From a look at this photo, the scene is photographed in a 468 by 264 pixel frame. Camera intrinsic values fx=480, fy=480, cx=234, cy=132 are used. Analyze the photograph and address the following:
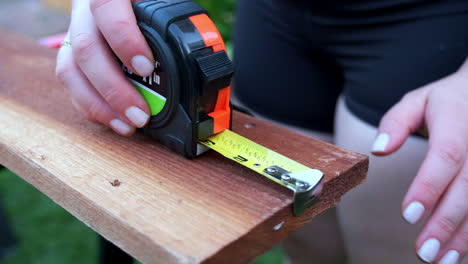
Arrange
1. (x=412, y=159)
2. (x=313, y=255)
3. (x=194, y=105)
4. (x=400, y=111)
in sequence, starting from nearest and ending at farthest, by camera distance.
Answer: (x=194, y=105), (x=400, y=111), (x=412, y=159), (x=313, y=255)

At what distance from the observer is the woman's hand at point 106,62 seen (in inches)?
28.5

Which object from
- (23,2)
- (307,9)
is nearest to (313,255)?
(307,9)

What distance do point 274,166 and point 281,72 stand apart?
0.62 m

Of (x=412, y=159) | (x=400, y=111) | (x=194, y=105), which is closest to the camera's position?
(x=194, y=105)

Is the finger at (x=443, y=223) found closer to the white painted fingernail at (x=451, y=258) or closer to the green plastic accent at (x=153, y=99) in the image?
the white painted fingernail at (x=451, y=258)

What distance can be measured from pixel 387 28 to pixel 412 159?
0.95 feet

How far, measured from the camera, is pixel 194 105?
72cm

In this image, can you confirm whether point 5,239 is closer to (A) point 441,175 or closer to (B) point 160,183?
(B) point 160,183

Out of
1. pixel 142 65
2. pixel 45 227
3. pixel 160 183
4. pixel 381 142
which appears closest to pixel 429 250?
Result: pixel 381 142

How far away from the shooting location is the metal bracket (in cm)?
64

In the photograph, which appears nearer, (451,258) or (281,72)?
(451,258)

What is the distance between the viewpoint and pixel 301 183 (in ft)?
2.11

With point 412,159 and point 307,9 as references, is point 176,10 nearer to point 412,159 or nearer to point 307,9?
point 307,9

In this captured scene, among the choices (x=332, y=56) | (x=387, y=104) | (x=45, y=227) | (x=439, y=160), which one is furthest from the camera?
(x=45, y=227)
